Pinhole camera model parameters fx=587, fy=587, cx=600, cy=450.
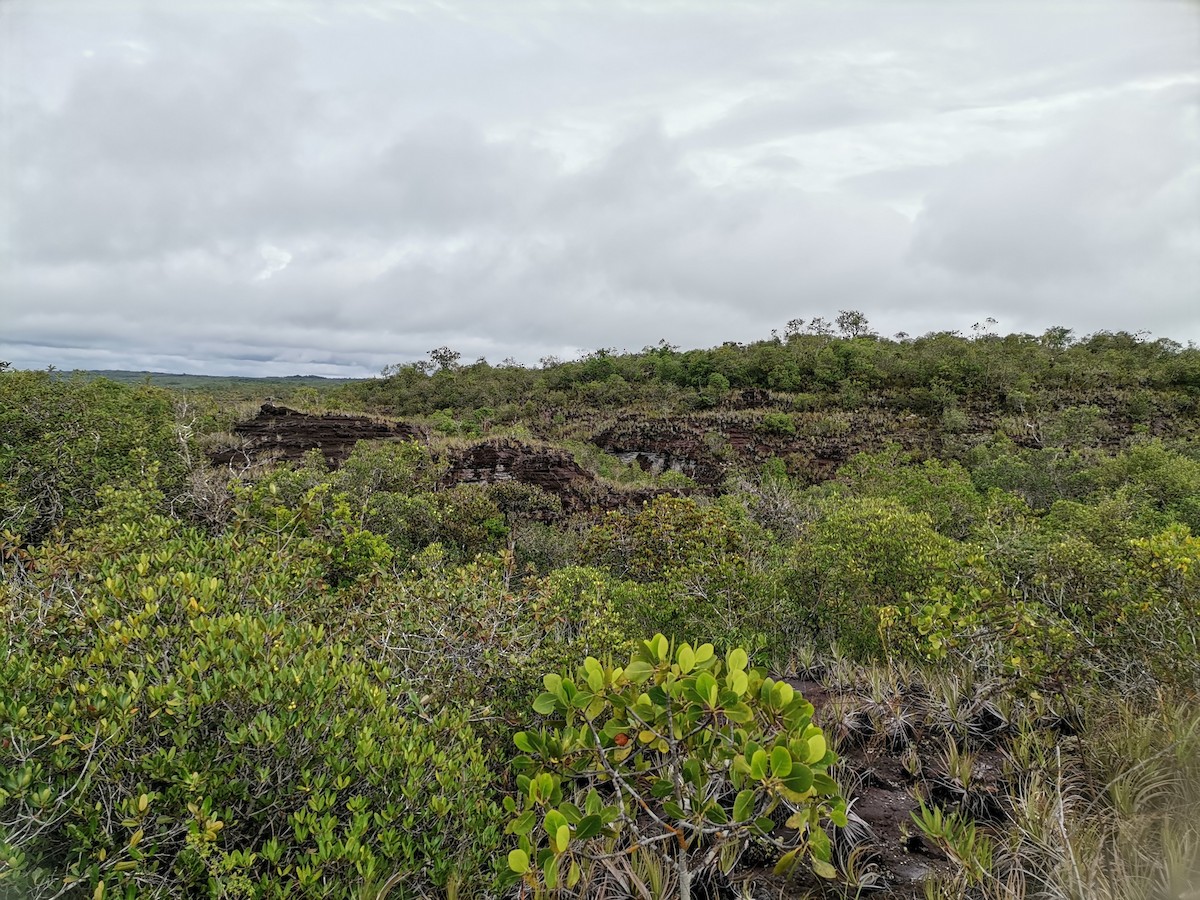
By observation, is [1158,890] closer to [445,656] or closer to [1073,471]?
[445,656]

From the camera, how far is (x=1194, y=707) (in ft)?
10.1

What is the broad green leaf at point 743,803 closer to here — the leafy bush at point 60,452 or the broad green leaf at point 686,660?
the broad green leaf at point 686,660

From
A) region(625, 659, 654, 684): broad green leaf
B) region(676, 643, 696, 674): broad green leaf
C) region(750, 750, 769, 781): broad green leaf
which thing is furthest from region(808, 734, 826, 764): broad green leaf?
region(625, 659, 654, 684): broad green leaf

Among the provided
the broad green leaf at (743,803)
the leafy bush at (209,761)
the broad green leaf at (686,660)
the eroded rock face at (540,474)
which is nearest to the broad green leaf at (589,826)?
the broad green leaf at (743,803)

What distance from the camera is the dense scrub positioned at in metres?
2.14

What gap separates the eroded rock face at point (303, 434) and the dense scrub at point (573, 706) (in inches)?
381

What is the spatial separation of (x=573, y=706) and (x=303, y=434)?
68.1 ft

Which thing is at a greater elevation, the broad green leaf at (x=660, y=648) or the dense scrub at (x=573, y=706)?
the broad green leaf at (x=660, y=648)

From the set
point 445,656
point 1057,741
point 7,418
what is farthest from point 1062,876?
point 7,418

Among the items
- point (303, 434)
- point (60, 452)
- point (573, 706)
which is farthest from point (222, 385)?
point (573, 706)

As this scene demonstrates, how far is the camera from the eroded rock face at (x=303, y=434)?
59.5ft

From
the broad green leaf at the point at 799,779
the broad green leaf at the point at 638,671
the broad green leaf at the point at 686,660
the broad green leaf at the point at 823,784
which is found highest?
the broad green leaf at the point at 686,660

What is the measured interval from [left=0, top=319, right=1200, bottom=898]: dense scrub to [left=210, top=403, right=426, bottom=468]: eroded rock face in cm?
969

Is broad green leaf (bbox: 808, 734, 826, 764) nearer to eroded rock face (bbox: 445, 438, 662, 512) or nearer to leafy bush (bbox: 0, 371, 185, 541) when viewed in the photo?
leafy bush (bbox: 0, 371, 185, 541)
